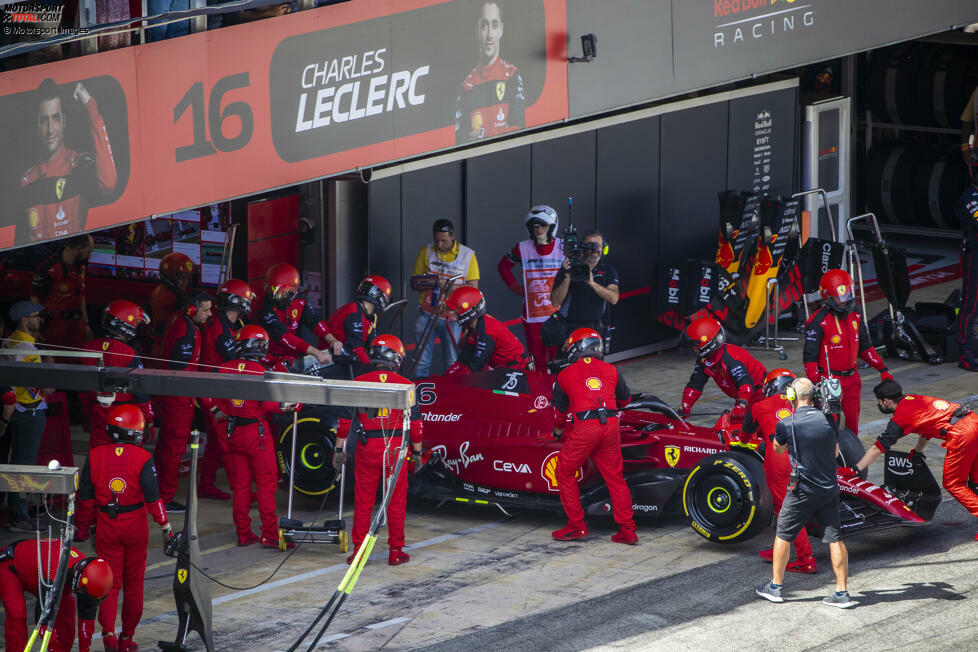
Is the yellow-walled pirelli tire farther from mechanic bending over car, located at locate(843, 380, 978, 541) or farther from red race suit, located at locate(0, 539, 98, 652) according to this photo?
mechanic bending over car, located at locate(843, 380, 978, 541)

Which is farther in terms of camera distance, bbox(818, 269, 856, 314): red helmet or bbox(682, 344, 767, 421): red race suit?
bbox(818, 269, 856, 314): red helmet

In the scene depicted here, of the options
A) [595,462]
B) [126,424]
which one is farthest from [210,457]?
[595,462]

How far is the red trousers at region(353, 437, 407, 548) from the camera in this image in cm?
1091

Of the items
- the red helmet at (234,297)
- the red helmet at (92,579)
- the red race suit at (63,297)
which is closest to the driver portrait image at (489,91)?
the red helmet at (234,297)

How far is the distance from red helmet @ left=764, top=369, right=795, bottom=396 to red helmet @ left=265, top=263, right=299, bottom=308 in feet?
14.1

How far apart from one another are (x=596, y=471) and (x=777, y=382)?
164cm

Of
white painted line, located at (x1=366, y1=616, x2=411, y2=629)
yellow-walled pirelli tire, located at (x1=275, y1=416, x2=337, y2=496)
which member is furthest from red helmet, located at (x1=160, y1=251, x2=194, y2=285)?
white painted line, located at (x1=366, y1=616, x2=411, y2=629)

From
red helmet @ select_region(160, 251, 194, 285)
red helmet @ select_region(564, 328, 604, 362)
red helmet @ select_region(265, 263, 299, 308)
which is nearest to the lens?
red helmet @ select_region(564, 328, 604, 362)

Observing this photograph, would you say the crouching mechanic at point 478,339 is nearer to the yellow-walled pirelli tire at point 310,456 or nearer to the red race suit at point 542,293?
the yellow-walled pirelli tire at point 310,456

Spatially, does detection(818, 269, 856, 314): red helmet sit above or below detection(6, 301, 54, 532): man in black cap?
above

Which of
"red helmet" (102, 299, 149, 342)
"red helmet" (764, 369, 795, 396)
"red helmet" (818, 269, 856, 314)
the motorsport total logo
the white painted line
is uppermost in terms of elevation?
the motorsport total logo

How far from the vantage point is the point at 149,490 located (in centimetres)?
934

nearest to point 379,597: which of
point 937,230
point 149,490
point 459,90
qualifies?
point 149,490

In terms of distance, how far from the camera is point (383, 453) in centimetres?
1088
